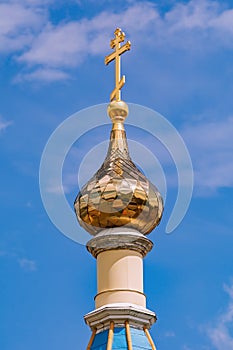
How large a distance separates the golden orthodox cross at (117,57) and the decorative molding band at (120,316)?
425 centimetres

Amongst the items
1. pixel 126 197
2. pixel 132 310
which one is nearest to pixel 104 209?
pixel 126 197

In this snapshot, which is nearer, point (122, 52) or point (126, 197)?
point (126, 197)

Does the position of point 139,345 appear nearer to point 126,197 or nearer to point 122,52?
point 126,197

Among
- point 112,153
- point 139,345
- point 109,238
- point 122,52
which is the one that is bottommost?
point 139,345

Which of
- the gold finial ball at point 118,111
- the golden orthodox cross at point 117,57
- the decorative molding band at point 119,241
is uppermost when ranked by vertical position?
the golden orthodox cross at point 117,57

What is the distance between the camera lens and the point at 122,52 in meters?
23.8

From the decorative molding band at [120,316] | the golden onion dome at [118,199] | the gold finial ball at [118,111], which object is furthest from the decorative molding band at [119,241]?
the gold finial ball at [118,111]

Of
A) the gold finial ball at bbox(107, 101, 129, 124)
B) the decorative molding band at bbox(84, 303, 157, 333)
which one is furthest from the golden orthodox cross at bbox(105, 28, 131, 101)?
the decorative molding band at bbox(84, 303, 157, 333)

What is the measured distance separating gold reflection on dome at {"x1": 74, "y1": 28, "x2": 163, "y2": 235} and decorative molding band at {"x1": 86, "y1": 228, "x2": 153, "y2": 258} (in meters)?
0.22

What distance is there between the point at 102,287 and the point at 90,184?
2.00 metres

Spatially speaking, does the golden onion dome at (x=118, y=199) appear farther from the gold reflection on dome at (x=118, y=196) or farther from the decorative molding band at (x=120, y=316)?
the decorative molding band at (x=120, y=316)

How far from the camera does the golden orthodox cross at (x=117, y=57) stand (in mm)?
23591

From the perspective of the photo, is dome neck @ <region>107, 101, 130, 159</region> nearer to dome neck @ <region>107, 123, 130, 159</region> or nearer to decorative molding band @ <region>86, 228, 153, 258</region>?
dome neck @ <region>107, 123, 130, 159</region>

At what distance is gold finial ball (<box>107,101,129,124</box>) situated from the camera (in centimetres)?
2321
